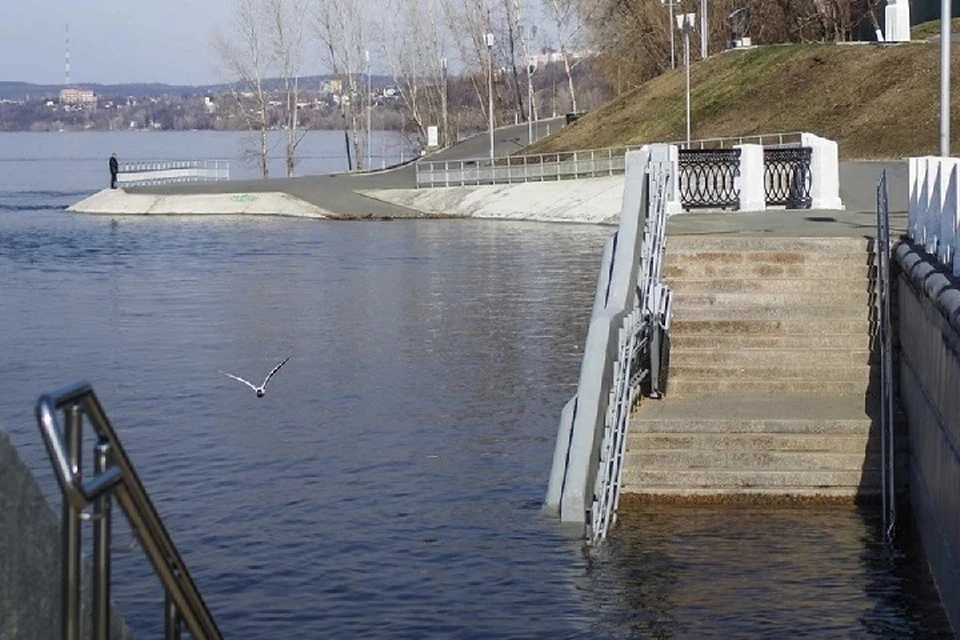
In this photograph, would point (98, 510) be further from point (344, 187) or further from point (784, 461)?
point (344, 187)

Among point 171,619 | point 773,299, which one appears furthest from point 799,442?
point 171,619

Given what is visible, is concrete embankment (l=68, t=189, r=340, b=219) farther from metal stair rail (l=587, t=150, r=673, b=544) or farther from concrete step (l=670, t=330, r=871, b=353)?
concrete step (l=670, t=330, r=871, b=353)

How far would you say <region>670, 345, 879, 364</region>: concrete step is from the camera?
15.9 metres

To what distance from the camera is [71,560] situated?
13.7 ft

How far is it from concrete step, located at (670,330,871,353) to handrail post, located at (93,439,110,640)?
39.6 feet

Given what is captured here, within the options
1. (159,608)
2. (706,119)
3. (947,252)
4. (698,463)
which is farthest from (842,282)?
(706,119)

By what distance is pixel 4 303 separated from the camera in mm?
34531

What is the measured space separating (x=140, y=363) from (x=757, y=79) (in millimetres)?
52944

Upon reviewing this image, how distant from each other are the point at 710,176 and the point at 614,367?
14077mm

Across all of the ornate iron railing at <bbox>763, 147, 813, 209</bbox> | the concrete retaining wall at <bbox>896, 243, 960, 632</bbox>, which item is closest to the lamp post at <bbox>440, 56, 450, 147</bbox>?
the ornate iron railing at <bbox>763, 147, 813, 209</bbox>

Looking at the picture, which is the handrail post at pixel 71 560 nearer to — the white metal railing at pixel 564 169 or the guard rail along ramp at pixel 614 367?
the guard rail along ramp at pixel 614 367

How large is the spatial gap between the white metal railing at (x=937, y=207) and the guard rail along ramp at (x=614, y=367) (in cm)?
232

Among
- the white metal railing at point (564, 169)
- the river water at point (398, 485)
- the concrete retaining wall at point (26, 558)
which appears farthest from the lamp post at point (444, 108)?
the concrete retaining wall at point (26, 558)

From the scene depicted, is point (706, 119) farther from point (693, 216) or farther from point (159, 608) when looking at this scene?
point (159, 608)
